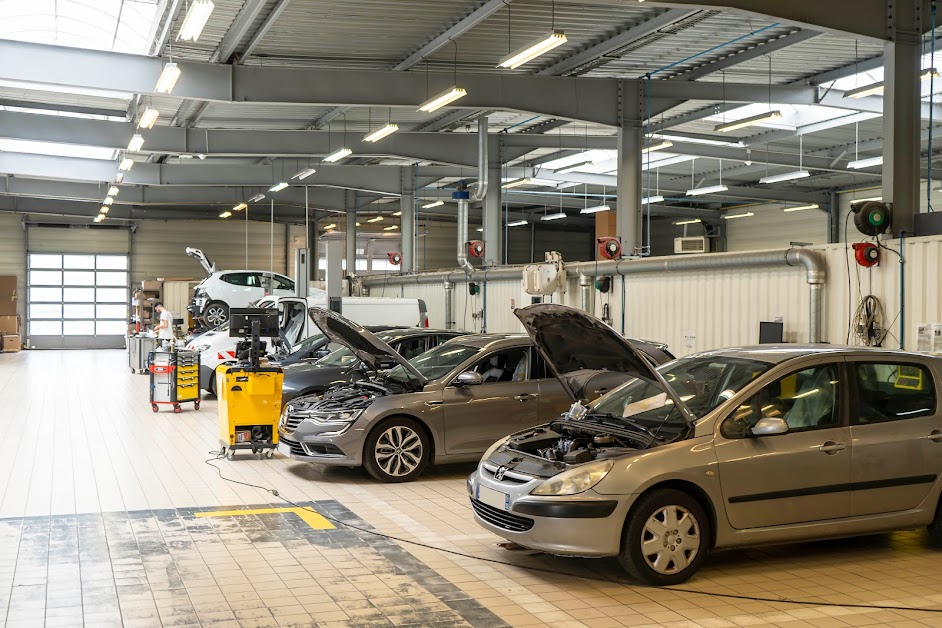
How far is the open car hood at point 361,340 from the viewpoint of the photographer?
28.3 feet

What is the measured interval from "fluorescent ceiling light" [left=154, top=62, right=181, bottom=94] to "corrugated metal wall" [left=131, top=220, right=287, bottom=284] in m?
23.1

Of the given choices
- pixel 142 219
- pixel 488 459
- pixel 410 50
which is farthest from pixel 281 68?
pixel 142 219

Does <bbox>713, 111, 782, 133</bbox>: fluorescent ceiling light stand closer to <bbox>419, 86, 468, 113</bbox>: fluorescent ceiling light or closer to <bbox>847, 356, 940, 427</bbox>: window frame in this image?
<bbox>419, 86, 468, 113</bbox>: fluorescent ceiling light

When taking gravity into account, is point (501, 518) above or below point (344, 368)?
below

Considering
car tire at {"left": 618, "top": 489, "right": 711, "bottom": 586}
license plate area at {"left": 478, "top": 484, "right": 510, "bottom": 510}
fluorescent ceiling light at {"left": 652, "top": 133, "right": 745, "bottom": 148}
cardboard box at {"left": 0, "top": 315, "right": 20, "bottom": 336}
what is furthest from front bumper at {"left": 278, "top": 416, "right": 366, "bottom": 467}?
cardboard box at {"left": 0, "top": 315, "right": 20, "bottom": 336}

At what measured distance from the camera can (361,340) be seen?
29.5ft

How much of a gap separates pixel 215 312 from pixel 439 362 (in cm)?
1616

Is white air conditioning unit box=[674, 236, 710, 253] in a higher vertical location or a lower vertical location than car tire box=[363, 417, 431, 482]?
higher

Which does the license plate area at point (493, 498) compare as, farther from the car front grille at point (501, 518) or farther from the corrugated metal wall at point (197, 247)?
the corrugated metal wall at point (197, 247)

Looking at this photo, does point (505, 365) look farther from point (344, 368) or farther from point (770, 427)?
point (770, 427)

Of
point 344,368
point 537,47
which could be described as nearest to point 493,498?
point 344,368

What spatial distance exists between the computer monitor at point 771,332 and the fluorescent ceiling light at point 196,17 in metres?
6.84

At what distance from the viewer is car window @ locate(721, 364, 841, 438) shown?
5.81 meters

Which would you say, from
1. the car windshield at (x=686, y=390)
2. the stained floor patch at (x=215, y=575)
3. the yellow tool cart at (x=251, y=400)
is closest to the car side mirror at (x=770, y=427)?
the car windshield at (x=686, y=390)
